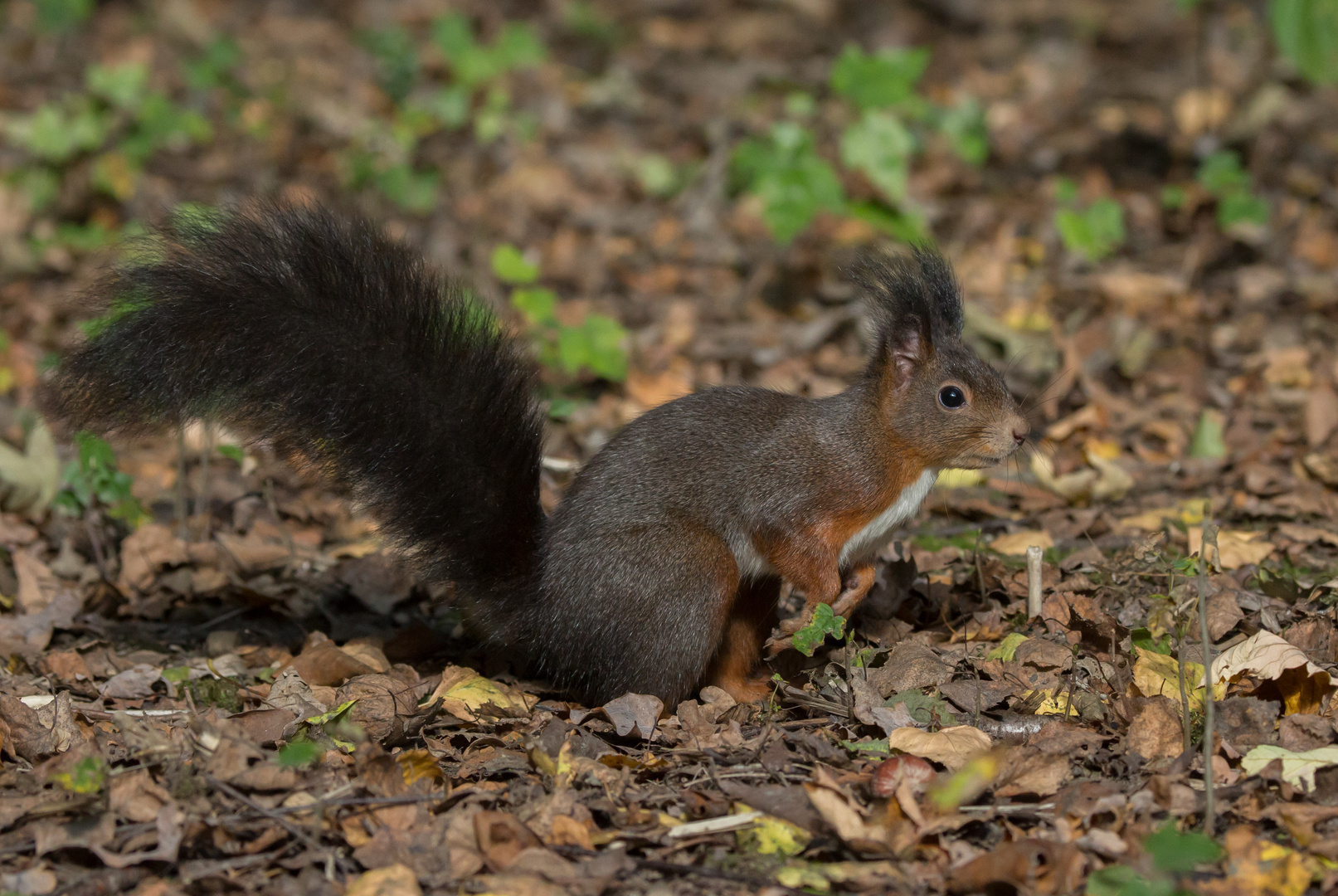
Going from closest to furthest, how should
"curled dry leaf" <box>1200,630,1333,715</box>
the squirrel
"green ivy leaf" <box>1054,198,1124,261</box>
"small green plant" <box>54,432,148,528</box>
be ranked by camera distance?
"curled dry leaf" <box>1200,630,1333,715</box>
the squirrel
"small green plant" <box>54,432,148,528</box>
"green ivy leaf" <box>1054,198,1124,261</box>

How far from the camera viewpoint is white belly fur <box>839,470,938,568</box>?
3639 mm

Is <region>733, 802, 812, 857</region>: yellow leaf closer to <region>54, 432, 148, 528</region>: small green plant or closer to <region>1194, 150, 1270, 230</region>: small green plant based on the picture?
<region>54, 432, 148, 528</region>: small green plant

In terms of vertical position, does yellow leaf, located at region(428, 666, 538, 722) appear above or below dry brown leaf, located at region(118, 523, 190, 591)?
below

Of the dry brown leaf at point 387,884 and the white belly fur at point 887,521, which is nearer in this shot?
the dry brown leaf at point 387,884

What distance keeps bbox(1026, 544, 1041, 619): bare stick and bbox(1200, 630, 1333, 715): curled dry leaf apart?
588mm

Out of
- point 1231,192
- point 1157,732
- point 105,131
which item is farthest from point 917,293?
point 105,131

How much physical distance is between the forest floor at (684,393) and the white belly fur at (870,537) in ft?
1.00

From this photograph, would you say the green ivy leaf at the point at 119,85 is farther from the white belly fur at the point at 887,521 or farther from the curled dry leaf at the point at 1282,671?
the curled dry leaf at the point at 1282,671

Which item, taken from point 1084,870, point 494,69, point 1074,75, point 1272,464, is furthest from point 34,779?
point 1074,75

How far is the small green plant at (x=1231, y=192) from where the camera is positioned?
6.88 m

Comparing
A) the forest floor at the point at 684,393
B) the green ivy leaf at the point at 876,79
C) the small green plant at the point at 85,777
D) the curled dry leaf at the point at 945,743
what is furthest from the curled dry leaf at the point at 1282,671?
the green ivy leaf at the point at 876,79

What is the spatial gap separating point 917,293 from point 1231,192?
14.3ft

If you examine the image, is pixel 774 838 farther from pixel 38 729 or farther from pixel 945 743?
pixel 38 729

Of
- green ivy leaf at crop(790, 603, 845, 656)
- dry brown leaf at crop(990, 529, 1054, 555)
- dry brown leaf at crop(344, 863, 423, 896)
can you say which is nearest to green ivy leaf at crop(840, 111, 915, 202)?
dry brown leaf at crop(990, 529, 1054, 555)
